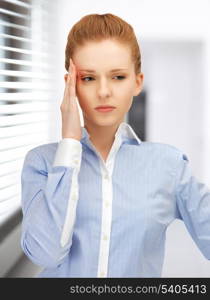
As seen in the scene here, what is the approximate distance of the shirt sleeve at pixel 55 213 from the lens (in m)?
0.64

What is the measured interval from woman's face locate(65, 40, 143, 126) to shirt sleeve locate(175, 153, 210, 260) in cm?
16

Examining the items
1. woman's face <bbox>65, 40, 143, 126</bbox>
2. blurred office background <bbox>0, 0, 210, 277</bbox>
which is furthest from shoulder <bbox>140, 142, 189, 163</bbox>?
blurred office background <bbox>0, 0, 210, 277</bbox>

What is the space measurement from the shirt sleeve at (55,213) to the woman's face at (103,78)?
0.25ft

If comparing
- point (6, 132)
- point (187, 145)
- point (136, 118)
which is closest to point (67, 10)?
point (6, 132)

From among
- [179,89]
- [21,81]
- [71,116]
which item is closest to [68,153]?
[71,116]

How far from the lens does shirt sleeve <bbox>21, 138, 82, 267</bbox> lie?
0.64 m

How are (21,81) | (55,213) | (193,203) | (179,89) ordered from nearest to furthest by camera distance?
(55,213) < (193,203) < (21,81) < (179,89)

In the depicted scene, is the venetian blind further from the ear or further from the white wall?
the white wall

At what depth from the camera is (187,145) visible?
306cm

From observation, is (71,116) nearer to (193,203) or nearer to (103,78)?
(103,78)

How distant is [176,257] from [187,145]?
2.08 m

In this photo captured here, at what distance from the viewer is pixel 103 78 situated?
2.25ft

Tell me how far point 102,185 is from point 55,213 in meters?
0.12

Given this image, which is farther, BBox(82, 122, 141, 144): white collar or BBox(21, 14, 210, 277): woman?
BBox(82, 122, 141, 144): white collar
